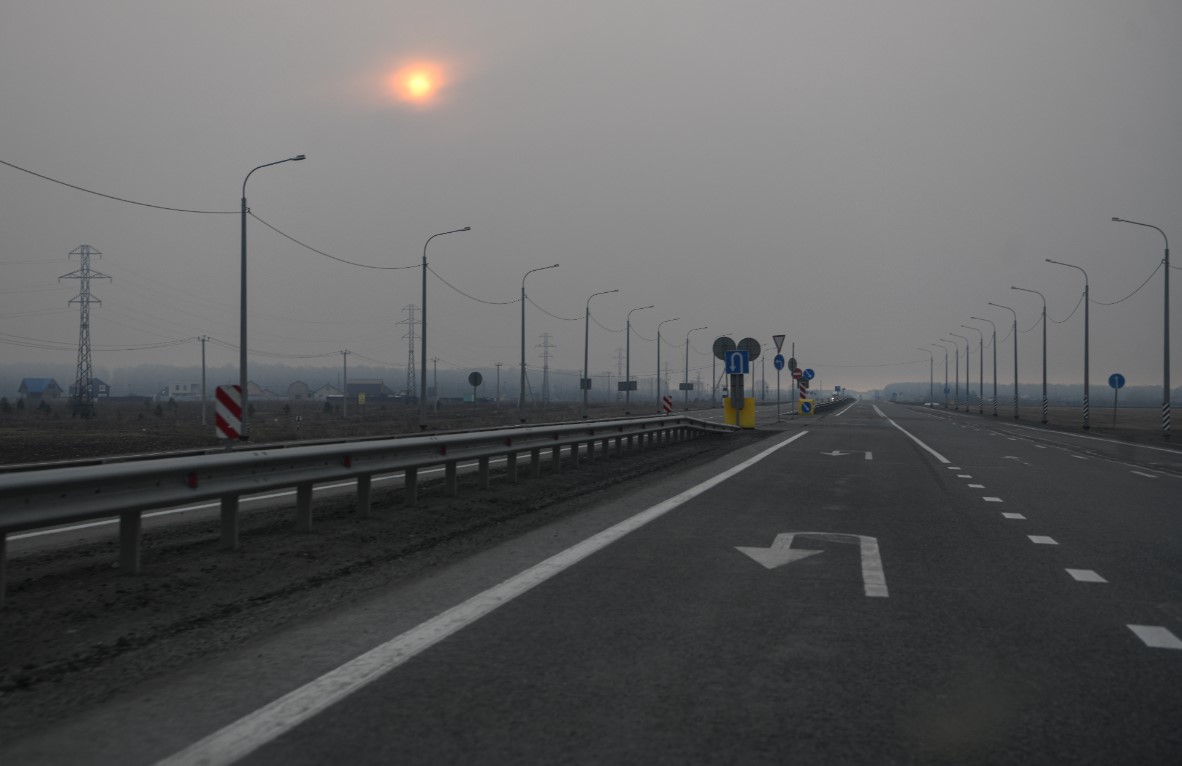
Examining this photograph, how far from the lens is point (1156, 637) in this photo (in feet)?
19.4

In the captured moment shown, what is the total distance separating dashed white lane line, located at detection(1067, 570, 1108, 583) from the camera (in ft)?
25.5

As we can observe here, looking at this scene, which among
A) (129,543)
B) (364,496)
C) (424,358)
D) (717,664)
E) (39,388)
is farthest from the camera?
(39,388)

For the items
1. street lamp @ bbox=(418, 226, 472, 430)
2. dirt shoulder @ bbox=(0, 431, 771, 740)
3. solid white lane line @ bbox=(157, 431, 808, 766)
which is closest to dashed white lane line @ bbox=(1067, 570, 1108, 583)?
solid white lane line @ bbox=(157, 431, 808, 766)

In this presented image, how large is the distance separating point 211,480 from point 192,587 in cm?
125

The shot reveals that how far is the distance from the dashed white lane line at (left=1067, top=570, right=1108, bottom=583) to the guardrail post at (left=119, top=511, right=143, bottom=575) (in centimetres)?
727

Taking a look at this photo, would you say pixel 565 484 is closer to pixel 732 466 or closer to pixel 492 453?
pixel 492 453

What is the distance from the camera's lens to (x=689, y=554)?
8891 mm

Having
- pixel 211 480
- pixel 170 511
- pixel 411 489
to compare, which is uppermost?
pixel 211 480

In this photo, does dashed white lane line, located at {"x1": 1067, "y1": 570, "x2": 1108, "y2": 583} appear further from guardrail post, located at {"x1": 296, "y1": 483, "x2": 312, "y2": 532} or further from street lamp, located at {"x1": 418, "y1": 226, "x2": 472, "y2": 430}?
street lamp, located at {"x1": 418, "y1": 226, "x2": 472, "y2": 430}

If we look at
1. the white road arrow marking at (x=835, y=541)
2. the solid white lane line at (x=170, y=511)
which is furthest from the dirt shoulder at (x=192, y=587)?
the white road arrow marking at (x=835, y=541)

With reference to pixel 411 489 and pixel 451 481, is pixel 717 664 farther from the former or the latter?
pixel 451 481

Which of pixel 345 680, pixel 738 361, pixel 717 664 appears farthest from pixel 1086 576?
pixel 738 361

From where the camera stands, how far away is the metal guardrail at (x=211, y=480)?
6.30 meters

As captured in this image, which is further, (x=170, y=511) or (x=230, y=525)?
(x=170, y=511)
